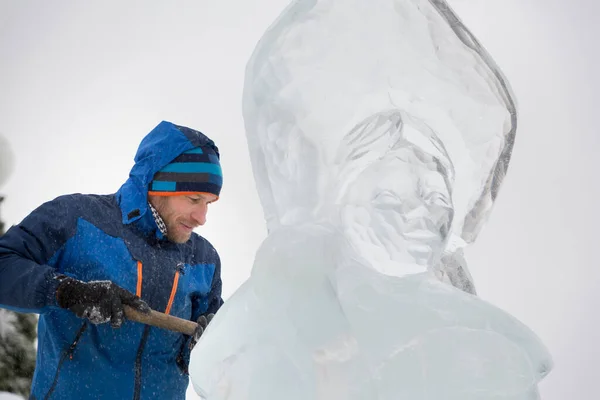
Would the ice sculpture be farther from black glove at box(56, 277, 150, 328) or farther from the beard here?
the beard

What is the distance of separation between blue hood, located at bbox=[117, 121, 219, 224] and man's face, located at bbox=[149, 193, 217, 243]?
0.07m

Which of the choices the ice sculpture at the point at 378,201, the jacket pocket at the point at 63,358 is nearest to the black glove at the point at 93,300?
the jacket pocket at the point at 63,358

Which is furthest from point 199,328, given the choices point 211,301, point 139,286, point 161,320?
point 211,301

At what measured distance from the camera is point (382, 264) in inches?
42.3

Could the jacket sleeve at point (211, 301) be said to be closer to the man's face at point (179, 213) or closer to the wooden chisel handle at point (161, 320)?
the man's face at point (179, 213)

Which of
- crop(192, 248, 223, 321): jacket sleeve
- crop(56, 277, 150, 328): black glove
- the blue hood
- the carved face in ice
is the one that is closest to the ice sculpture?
the carved face in ice

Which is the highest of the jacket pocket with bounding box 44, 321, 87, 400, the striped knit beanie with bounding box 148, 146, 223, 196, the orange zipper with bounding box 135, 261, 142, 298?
the striped knit beanie with bounding box 148, 146, 223, 196

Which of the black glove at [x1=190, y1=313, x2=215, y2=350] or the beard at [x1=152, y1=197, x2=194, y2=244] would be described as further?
the beard at [x1=152, y1=197, x2=194, y2=244]

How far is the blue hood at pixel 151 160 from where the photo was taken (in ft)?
8.38

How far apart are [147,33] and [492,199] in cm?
1224

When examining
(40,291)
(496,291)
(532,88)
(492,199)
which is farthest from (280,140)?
(532,88)

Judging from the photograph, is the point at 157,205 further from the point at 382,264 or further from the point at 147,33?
the point at 147,33

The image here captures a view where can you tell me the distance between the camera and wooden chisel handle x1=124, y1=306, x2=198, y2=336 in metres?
2.25

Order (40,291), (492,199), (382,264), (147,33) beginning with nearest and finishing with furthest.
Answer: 1. (382,264)
2. (492,199)
3. (40,291)
4. (147,33)
